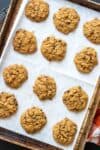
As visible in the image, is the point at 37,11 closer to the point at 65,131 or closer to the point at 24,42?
the point at 24,42

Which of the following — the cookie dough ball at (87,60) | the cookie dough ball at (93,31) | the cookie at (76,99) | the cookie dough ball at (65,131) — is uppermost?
the cookie dough ball at (93,31)

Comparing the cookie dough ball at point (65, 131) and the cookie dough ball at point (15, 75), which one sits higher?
the cookie dough ball at point (15, 75)

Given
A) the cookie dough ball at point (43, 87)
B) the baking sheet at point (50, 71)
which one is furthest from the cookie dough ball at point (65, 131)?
the cookie dough ball at point (43, 87)

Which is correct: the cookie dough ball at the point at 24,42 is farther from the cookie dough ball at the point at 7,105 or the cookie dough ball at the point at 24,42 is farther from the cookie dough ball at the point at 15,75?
the cookie dough ball at the point at 7,105

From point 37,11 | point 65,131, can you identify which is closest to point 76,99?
point 65,131

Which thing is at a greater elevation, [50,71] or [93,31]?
[93,31]

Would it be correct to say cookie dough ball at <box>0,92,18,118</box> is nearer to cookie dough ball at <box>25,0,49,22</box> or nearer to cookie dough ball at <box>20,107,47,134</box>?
cookie dough ball at <box>20,107,47,134</box>

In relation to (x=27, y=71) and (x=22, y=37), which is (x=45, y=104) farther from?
(x=22, y=37)
